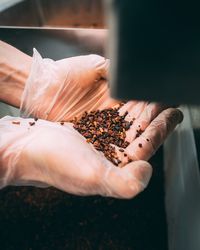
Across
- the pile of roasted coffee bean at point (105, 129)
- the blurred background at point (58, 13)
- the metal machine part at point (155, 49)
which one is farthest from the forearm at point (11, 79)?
the metal machine part at point (155, 49)

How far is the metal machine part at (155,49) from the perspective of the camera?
9.9 inches

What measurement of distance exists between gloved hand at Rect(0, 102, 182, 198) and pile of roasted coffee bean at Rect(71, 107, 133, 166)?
87mm

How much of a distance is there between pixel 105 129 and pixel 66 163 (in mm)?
331

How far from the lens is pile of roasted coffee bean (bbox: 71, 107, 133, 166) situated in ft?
2.95

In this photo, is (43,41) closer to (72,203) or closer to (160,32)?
(72,203)

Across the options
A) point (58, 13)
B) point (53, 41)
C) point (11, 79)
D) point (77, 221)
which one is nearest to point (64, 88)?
point (11, 79)

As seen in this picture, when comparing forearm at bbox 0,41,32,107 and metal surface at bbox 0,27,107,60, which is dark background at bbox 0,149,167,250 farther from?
metal surface at bbox 0,27,107,60

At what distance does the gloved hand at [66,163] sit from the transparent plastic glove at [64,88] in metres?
0.21

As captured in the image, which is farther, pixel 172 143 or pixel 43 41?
pixel 43 41

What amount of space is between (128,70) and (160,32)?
0.05m

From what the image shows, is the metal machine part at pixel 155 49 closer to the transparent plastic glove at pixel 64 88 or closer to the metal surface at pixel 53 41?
the transparent plastic glove at pixel 64 88

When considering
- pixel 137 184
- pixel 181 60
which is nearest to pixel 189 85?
pixel 181 60

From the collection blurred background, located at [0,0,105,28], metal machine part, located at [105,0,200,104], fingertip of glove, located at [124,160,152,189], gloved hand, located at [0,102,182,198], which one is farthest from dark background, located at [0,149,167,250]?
blurred background, located at [0,0,105,28]

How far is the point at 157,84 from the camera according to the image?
0.93ft
